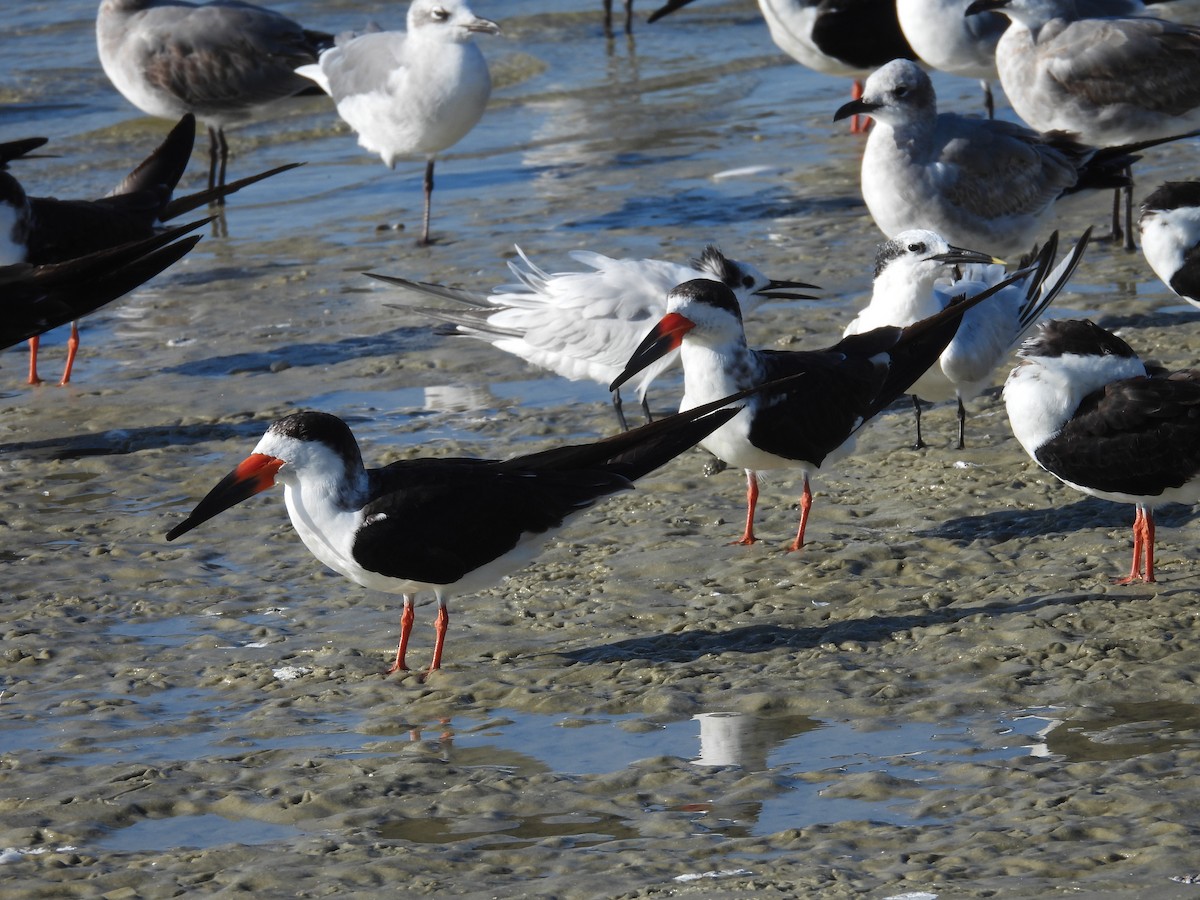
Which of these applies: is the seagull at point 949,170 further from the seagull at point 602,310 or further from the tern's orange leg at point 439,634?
the tern's orange leg at point 439,634

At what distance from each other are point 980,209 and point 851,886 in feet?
17.1

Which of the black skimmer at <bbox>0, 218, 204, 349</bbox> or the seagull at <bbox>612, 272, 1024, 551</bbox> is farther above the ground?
the black skimmer at <bbox>0, 218, 204, 349</bbox>

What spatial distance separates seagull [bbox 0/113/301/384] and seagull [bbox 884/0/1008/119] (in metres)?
4.69

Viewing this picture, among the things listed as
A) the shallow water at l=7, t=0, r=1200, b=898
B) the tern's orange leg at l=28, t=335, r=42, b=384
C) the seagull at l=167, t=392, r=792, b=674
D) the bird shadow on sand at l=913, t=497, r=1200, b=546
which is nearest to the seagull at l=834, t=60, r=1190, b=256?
the shallow water at l=7, t=0, r=1200, b=898

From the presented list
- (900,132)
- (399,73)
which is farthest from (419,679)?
(399,73)

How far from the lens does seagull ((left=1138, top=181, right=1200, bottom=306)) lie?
22.4 ft

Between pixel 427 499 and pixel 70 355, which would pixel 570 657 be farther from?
pixel 70 355

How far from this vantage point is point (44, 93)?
1544cm

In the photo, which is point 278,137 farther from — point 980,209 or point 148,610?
point 148,610

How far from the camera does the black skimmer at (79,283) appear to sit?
4426 millimetres

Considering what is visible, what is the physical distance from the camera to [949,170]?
788cm

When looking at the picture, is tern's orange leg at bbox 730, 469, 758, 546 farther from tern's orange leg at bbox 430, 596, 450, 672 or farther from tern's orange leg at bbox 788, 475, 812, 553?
tern's orange leg at bbox 430, 596, 450, 672

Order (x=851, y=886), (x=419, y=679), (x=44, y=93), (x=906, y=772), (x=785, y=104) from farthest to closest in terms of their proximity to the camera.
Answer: (x=44, y=93), (x=785, y=104), (x=419, y=679), (x=906, y=772), (x=851, y=886)

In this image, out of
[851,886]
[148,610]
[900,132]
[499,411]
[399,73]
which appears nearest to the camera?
[851,886]
